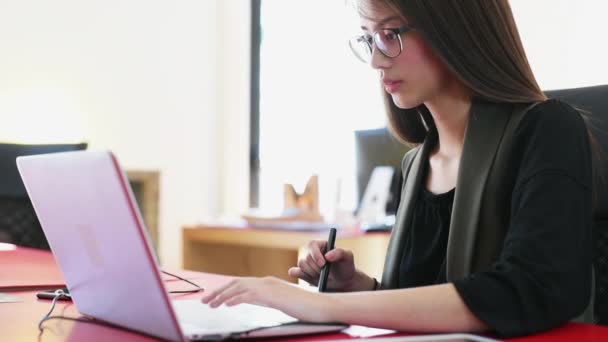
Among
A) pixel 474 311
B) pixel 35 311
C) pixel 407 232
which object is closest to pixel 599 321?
pixel 407 232

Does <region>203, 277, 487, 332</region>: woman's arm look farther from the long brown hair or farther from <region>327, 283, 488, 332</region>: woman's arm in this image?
the long brown hair

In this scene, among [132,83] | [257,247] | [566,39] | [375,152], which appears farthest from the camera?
[132,83]

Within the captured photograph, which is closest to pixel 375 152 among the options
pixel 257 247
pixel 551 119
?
pixel 257 247

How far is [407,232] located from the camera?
4.36 ft

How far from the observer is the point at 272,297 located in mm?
860

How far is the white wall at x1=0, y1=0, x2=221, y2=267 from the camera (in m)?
3.63

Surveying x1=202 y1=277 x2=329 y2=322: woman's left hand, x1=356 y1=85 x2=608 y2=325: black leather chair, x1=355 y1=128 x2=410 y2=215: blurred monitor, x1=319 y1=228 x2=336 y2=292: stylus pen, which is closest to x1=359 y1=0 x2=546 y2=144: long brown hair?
x1=356 y1=85 x2=608 y2=325: black leather chair

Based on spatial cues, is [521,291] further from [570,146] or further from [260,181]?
[260,181]

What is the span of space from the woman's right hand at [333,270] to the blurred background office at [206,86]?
202 centimetres

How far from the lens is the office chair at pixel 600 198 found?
1.18 meters

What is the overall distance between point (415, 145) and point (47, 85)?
2694mm

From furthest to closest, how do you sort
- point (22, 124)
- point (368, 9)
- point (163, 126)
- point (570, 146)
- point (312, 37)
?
1. point (312, 37)
2. point (163, 126)
3. point (22, 124)
4. point (368, 9)
5. point (570, 146)

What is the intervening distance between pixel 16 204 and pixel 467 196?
Answer: 1.62 meters

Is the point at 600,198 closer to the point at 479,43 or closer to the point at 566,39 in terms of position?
the point at 479,43
